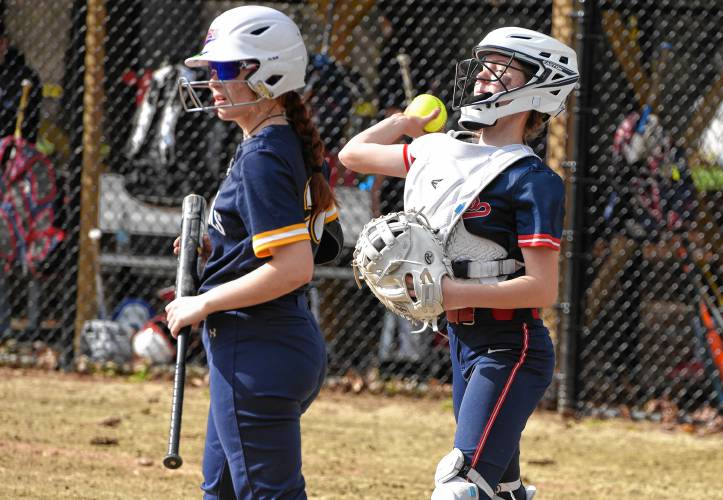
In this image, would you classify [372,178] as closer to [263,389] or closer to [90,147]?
[90,147]

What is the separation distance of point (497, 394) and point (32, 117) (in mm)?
5835

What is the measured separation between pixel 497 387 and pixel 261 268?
800 mm

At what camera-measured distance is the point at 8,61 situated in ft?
26.6

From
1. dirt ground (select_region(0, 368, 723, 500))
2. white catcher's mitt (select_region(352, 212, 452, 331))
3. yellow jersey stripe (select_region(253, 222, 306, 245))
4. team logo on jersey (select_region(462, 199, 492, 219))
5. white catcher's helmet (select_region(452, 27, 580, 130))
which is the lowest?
dirt ground (select_region(0, 368, 723, 500))

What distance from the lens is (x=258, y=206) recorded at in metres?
2.90

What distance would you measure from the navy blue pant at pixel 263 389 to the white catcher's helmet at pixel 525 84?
85 centimetres

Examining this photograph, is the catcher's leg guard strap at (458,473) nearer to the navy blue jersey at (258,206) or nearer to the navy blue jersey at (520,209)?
the navy blue jersey at (520,209)

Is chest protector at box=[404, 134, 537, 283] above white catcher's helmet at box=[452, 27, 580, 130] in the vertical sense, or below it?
below

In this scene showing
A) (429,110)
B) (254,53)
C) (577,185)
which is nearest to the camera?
(254,53)

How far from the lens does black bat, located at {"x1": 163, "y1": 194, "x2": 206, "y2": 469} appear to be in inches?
125

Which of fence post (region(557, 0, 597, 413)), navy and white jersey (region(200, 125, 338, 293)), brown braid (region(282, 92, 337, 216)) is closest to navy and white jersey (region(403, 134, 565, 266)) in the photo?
brown braid (region(282, 92, 337, 216))

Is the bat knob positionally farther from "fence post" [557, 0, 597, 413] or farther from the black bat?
"fence post" [557, 0, 597, 413]

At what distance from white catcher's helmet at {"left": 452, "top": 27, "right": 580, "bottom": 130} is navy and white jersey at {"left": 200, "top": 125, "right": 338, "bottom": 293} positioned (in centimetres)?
64

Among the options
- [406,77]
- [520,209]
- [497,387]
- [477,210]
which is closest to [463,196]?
[477,210]
